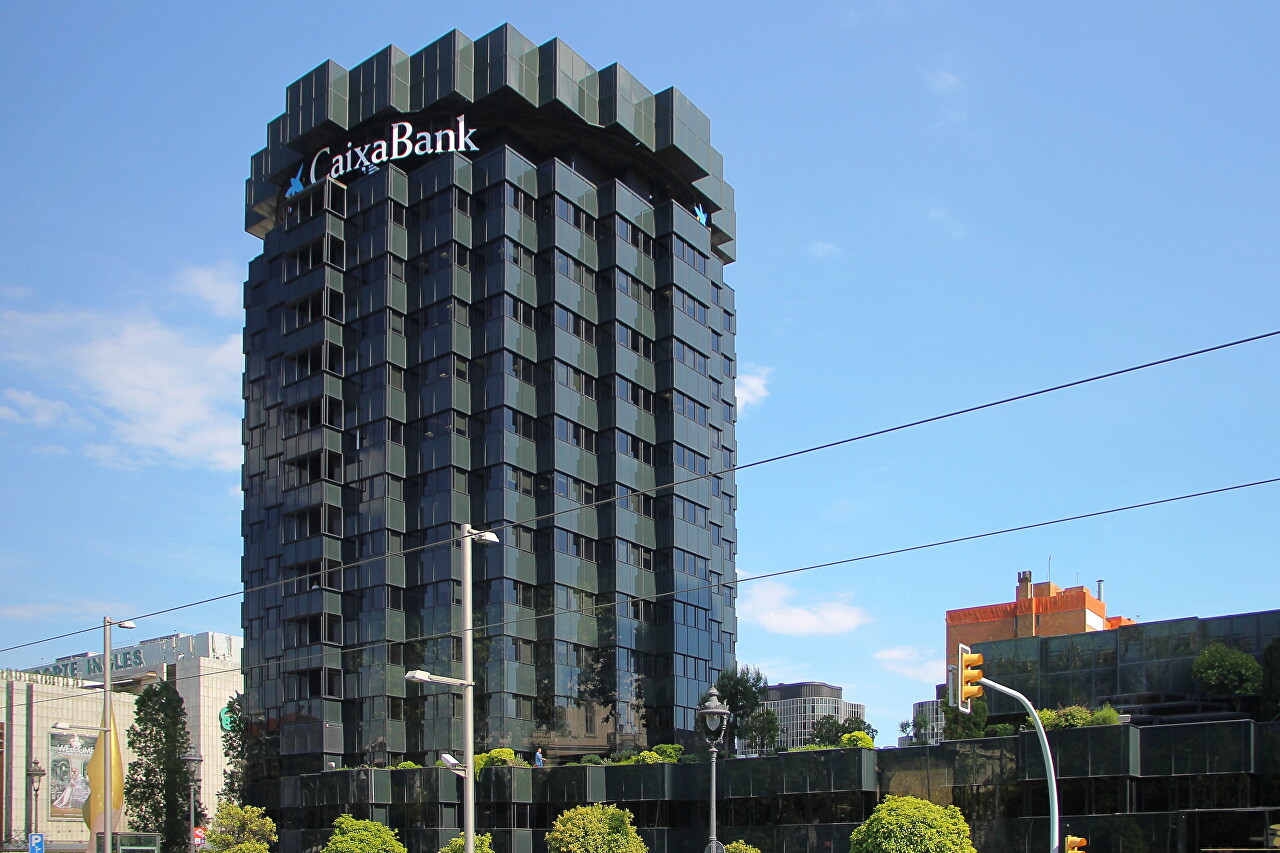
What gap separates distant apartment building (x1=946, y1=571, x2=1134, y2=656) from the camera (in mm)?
128125

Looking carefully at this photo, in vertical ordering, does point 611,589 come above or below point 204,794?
above

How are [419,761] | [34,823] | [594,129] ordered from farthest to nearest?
[34,823]
[594,129]
[419,761]

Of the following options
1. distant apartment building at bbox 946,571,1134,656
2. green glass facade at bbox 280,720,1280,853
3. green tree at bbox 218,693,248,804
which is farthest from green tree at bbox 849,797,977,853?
distant apartment building at bbox 946,571,1134,656

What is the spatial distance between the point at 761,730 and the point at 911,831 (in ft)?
129

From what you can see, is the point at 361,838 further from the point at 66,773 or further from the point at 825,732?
the point at 66,773

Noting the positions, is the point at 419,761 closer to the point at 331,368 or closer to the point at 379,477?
the point at 379,477

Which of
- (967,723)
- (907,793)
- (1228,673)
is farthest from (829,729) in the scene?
(907,793)

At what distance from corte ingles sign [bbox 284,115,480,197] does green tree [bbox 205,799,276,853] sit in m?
40.9

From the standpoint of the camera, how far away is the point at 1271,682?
61.8 metres

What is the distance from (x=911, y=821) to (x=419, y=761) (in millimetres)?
38059

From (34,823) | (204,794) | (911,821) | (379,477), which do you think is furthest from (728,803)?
(204,794)

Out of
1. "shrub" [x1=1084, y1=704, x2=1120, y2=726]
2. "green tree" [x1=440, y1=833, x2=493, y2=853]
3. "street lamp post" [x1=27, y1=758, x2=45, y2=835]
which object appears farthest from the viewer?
"street lamp post" [x1=27, y1=758, x2=45, y2=835]

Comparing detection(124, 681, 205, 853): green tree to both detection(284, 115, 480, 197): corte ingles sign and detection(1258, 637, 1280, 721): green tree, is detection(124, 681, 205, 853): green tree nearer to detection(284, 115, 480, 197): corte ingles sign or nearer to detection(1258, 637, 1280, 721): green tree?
detection(284, 115, 480, 197): corte ingles sign

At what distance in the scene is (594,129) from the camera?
299ft
